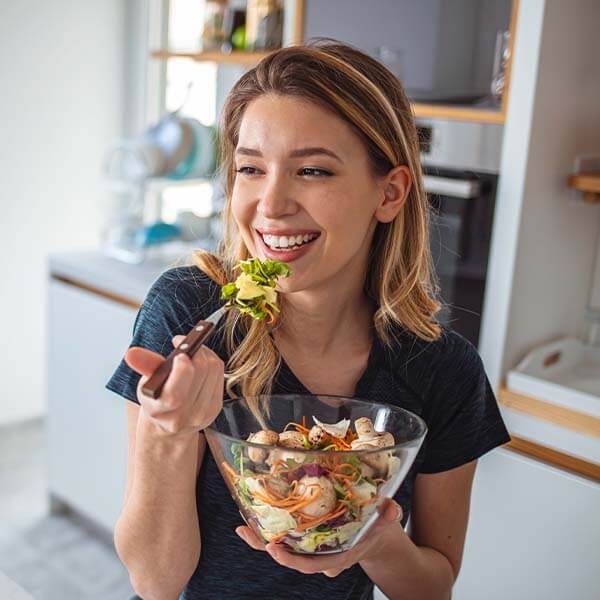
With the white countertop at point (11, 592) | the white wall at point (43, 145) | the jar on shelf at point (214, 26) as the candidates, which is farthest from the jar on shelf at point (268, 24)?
the white countertop at point (11, 592)

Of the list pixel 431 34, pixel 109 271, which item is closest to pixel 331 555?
pixel 431 34

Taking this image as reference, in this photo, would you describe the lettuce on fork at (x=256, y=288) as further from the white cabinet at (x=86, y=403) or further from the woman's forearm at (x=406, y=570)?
the white cabinet at (x=86, y=403)

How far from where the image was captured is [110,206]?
11.5ft

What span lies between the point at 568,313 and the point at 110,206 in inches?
78.2

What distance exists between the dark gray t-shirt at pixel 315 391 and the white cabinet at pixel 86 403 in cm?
124

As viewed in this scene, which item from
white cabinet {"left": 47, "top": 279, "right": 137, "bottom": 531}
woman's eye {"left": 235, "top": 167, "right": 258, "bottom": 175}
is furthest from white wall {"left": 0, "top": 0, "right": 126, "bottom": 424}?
woman's eye {"left": 235, "top": 167, "right": 258, "bottom": 175}

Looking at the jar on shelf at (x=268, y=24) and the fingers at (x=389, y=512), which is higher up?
the jar on shelf at (x=268, y=24)

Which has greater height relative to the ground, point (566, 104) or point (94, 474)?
point (566, 104)

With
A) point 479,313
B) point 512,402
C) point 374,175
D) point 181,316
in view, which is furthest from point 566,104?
point 181,316

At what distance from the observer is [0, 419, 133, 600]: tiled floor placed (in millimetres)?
2473

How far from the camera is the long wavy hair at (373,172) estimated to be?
3.67 ft

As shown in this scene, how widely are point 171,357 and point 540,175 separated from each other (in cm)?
131

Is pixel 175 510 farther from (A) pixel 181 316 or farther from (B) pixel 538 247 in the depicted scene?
(B) pixel 538 247

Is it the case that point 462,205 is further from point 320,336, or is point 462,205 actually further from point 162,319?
point 162,319
